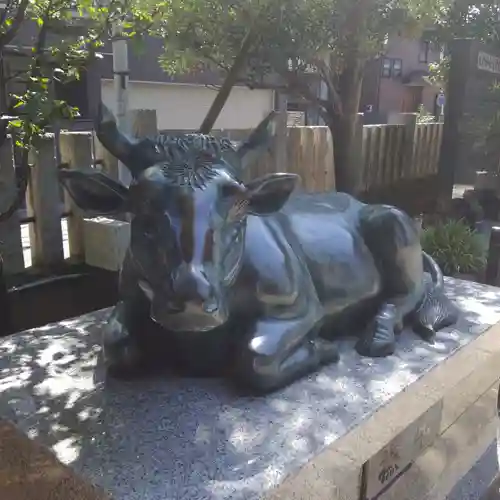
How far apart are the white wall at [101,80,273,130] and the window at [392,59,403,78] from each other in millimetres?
9163

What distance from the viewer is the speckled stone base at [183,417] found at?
1174 millimetres

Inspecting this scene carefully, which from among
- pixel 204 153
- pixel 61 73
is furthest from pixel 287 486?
pixel 61 73

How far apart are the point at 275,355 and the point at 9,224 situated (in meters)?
2.17

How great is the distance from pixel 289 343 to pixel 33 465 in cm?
63

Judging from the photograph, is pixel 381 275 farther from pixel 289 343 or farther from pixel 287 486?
pixel 287 486

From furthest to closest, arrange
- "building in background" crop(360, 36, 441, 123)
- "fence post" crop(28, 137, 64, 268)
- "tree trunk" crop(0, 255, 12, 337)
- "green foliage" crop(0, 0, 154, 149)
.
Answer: "building in background" crop(360, 36, 441, 123)
"fence post" crop(28, 137, 64, 268)
"tree trunk" crop(0, 255, 12, 337)
"green foliage" crop(0, 0, 154, 149)

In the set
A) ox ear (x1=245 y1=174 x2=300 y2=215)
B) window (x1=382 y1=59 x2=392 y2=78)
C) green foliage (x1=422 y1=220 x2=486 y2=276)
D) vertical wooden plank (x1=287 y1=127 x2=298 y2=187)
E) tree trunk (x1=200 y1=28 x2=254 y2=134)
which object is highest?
window (x1=382 y1=59 x2=392 y2=78)

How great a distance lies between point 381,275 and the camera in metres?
1.84

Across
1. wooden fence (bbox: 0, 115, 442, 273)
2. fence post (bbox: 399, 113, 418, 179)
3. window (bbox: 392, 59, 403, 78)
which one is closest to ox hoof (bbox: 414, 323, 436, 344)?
wooden fence (bbox: 0, 115, 442, 273)

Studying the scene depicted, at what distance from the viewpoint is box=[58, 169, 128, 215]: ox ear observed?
129 cm

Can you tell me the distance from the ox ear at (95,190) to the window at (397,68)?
67.0ft

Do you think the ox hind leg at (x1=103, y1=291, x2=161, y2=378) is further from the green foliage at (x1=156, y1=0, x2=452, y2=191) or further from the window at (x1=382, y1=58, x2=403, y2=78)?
the window at (x1=382, y1=58, x2=403, y2=78)

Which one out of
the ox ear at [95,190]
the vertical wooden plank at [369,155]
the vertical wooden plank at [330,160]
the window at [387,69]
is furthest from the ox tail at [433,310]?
the window at [387,69]

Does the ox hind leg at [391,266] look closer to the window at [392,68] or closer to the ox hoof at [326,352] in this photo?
the ox hoof at [326,352]
